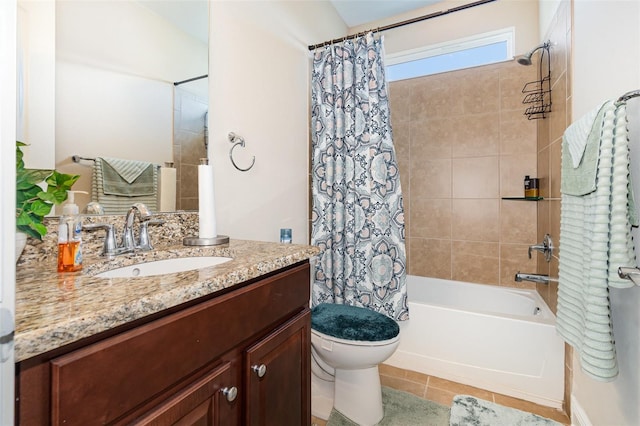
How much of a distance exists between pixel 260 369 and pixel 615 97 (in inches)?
61.1

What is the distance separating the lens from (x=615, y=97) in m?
1.11

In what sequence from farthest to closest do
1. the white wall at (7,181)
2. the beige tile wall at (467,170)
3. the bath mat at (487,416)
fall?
1. the beige tile wall at (467,170)
2. the bath mat at (487,416)
3. the white wall at (7,181)

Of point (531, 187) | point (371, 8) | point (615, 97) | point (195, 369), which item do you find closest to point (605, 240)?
point (615, 97)

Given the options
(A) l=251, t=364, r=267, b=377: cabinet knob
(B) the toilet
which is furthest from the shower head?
(A) l=251, t=364, r=267, b=377: cabinet knob

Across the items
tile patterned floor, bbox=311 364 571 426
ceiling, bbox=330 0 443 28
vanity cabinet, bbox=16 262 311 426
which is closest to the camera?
vanity cabinet, bbox=16 262 311 426

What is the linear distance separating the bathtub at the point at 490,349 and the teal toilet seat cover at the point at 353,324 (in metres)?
0.52

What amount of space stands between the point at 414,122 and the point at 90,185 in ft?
8.20

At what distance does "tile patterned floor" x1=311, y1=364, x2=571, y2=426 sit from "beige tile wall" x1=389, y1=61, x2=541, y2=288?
95 cm

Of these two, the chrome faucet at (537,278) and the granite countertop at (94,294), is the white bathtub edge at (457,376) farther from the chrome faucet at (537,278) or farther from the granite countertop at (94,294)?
the granite countertop at (94,294)

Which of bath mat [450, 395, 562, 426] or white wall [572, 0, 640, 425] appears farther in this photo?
bath mat [450, 395, 562, 426]

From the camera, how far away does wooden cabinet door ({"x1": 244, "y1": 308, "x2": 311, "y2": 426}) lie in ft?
2.66

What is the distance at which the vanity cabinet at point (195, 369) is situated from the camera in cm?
44

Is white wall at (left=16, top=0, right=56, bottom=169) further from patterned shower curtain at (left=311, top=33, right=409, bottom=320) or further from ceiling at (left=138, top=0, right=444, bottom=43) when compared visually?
patterned shower curtain at (left=311, top=33, right=409, bottom=320)

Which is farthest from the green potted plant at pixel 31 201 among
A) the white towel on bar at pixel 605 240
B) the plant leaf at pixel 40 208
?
the white towel on bar at pixel 605 240
